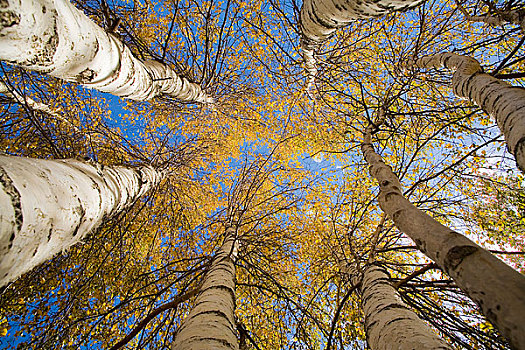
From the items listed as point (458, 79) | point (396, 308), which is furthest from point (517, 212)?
point (396, 308)

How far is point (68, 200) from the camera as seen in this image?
1069 millimetres

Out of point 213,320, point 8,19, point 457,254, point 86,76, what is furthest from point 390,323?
point 86,76

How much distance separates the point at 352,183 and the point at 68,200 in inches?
213

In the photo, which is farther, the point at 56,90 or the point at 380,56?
the point at 380,56

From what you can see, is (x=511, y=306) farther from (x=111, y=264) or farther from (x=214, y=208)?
(x=214, y=208)

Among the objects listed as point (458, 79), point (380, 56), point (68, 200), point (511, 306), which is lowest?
point (511, 306)

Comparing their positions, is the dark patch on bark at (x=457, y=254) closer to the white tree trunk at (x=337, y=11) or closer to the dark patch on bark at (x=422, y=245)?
the dark patch on bark at (x=422, y=245)

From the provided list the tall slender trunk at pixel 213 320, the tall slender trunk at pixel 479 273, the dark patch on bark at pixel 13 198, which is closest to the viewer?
the dark patch on bark at pixel 13 198

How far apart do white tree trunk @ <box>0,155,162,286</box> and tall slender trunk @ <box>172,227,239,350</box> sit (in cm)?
86

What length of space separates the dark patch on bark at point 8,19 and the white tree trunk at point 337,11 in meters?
1.99

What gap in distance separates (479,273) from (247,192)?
2901 mm

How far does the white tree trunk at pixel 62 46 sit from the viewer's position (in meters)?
0.92

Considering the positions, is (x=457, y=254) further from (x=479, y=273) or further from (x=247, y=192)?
(x=247, y=192)

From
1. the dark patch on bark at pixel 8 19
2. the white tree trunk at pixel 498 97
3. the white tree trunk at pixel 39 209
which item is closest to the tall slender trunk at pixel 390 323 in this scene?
the white tree trunk at pixel 498 97
